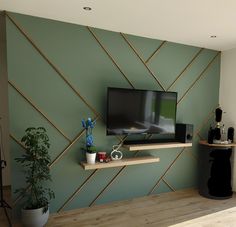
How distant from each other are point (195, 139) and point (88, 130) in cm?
186

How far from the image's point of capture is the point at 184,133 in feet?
10.2

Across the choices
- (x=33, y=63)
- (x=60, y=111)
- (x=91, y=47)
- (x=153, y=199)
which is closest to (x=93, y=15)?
(x=91, y=47)

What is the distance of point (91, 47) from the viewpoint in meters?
2.66

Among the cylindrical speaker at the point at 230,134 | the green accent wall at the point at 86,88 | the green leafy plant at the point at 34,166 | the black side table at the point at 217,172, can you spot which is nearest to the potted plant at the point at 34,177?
the green leafy plant at the point at 34,166

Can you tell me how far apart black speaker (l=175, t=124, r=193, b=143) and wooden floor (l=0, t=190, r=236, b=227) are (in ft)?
2.78

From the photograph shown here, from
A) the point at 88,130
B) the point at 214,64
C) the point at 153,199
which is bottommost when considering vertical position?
the point at 153,199

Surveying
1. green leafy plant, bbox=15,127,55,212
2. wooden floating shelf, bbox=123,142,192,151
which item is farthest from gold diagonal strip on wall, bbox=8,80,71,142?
wooden floating shelf, bbox=123,142,192,151

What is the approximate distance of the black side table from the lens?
314 cm

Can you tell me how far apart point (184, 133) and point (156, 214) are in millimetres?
1165

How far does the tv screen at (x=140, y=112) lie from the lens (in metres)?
2.64

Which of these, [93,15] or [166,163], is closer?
[93,15]

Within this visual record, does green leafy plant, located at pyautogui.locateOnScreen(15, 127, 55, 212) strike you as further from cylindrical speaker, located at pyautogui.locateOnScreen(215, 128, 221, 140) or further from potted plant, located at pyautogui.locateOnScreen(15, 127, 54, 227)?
cylindrical speaker, located at pyautogui.locateOnScreen(215, 128, 221, 140)

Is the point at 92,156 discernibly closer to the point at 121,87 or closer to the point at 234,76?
the point at 121,87

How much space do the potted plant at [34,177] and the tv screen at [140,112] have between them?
0.82 metres
